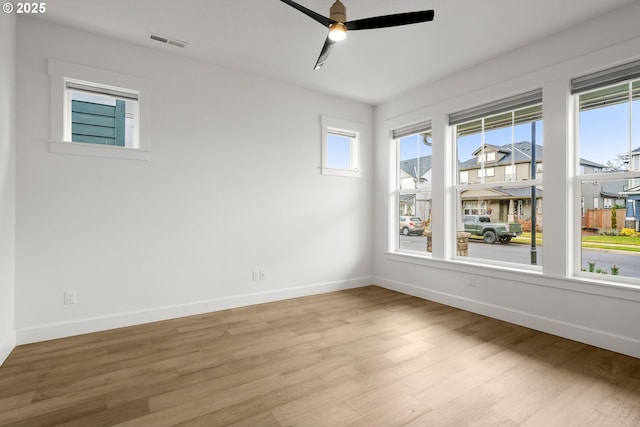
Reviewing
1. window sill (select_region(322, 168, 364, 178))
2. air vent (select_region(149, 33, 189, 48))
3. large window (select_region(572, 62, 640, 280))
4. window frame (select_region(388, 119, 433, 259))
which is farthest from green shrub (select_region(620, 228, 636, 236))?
air vent (select_region(149, 33, 189, 48))

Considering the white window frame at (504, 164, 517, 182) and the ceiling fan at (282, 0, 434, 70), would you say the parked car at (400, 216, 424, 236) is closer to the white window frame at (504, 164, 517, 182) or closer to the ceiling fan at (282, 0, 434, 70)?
the white window frame at (504, 164, 517, 182)

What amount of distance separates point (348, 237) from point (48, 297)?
11.9ft

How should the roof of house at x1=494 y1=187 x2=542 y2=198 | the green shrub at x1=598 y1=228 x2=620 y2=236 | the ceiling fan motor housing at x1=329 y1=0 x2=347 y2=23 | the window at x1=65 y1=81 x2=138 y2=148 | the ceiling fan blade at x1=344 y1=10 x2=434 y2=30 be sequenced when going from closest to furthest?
the ceiling fan blade at x1=344 y1=10 x2=434 y2=30, the ceiling fan motor housing at x1=329 y1=0 x2=347 y2=23, the green shrub at x1=598 y1=228 x2=620 y2=236, the window at x1=65 y1=81 x2=138 y2=148, the roof of house at x1=494 y1=187 x2=542 y2=198

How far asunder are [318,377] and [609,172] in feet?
10.3

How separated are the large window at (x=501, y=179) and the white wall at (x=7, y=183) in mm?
4546

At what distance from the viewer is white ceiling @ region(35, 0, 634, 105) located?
A: 2654mm

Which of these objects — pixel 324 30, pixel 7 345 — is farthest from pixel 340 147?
pixel 7 345

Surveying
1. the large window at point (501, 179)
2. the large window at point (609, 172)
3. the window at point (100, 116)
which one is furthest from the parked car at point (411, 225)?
the window at point (100, 116)

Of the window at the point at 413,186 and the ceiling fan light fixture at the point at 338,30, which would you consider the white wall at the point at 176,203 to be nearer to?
the window at the point at 413,186

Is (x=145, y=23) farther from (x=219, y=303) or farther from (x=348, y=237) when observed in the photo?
(x=348, y=237)

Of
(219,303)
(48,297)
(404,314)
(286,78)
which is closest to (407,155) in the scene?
(286,78)

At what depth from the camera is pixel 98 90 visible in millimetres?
3189

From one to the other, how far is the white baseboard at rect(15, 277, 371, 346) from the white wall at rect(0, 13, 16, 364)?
19 cm

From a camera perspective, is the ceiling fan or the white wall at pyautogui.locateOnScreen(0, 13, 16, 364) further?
the white wall at pyautogui.locateOnScreen(0, 13, 16, 364)
